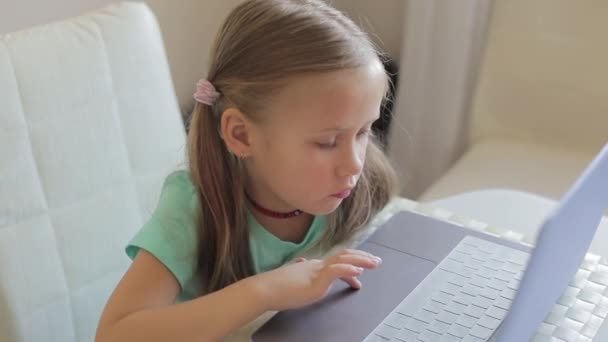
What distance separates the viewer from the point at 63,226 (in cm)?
97

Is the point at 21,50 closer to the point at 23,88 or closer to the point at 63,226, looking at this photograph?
the point at 23,88

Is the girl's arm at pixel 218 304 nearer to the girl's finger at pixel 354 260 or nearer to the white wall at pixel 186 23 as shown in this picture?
the girl's finger at pixel 354 260

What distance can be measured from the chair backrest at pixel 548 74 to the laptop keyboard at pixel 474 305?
2.77 feet

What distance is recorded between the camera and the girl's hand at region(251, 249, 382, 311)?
782 millimetres

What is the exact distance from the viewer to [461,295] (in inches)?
32.3

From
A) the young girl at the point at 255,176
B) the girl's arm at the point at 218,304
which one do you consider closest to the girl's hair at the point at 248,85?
the young girl at the point at 255,176

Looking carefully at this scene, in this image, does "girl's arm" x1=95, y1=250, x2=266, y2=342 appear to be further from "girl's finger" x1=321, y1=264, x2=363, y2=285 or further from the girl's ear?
the girl's ear

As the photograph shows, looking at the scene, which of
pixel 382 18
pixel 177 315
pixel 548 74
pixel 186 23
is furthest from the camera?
pixel 382 18

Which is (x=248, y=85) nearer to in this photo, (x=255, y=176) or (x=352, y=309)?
(x=255, y=176)

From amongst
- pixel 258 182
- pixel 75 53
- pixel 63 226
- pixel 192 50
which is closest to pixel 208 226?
pixel 258 182

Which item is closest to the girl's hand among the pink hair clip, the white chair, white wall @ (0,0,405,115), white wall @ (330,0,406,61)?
the pink hair clip

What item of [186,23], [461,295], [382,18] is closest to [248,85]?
[461,295]

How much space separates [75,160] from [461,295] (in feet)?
1.77

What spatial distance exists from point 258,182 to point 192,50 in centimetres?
95
